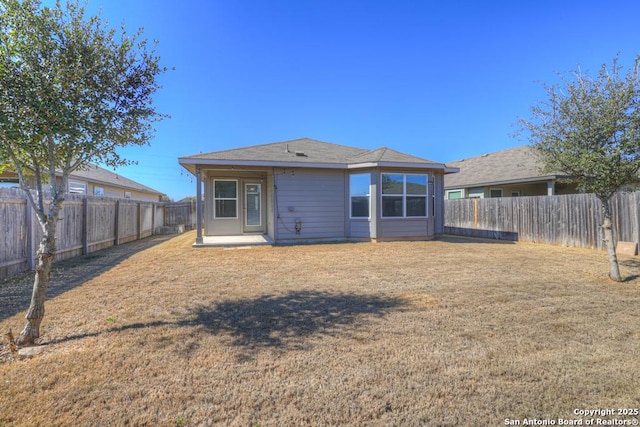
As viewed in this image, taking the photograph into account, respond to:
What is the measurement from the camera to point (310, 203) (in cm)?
1115

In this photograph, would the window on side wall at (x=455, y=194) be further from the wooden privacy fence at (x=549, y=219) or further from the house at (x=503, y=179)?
the wooden privacy fence at (x=549, y=219)

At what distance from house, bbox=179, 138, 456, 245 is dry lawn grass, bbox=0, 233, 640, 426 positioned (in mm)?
5161

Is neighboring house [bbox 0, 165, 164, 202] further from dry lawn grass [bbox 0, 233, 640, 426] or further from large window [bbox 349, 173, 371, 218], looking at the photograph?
dry lawn grass [bbox 0, 233, 640, 426]

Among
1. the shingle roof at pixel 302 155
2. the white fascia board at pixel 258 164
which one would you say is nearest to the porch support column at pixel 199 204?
the white fascia board at pixel 258 164

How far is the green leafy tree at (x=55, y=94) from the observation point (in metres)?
3.05

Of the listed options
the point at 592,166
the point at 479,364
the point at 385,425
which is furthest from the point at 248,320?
the point at 592,166

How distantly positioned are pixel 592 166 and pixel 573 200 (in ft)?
18.9

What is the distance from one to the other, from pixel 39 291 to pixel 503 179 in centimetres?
1712

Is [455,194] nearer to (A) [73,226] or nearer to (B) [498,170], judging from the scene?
(B) [498,170]

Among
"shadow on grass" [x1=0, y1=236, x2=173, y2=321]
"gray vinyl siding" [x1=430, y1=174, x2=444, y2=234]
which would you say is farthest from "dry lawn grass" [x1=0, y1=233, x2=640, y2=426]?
"gray vinyl siding" [x1=430, y1=174, x2=444, y2=234]

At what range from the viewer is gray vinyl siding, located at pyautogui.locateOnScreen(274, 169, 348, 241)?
10.9m

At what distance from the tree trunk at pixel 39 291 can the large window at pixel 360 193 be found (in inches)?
357

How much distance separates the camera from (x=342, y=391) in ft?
Result: 7.62

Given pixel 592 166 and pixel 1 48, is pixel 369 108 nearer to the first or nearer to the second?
pixel 592 166
